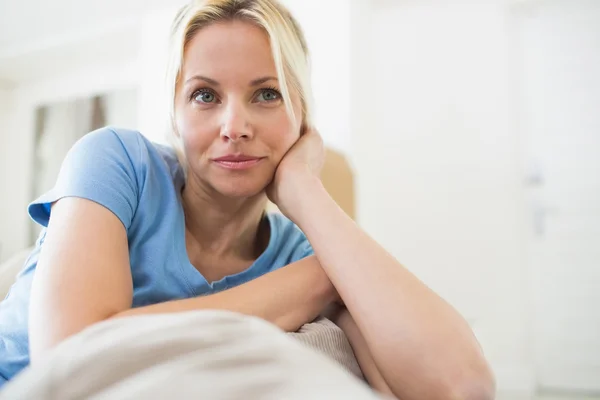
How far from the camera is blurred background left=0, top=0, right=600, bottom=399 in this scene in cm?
242

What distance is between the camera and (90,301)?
0.56m

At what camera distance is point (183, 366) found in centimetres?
31

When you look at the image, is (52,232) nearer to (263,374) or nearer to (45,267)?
(45,267)

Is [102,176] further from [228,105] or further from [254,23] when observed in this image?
[254,23]

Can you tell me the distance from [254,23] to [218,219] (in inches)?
13.9

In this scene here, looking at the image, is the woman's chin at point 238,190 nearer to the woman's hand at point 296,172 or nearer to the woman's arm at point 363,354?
the woman's hand at point 296,172

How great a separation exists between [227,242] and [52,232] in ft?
1.13

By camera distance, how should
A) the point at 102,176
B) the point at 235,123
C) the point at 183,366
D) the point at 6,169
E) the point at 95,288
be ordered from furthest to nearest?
the point at 6,169 → the point at 235,123 → the point at 102,176 → the point at 95,288 → the point at 183,366

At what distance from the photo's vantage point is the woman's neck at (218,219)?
0.88 meters

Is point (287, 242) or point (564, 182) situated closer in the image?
point (287, 242)

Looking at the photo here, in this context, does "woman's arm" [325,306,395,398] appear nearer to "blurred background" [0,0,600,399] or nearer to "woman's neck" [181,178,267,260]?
"woman's neck" [181,178,267,260]

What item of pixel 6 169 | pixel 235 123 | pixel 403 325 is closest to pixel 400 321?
pixel 403 325

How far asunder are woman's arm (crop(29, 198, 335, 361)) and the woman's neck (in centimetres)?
20

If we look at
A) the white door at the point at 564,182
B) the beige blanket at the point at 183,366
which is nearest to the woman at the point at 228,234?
the beige blanket at the point at 183,366
